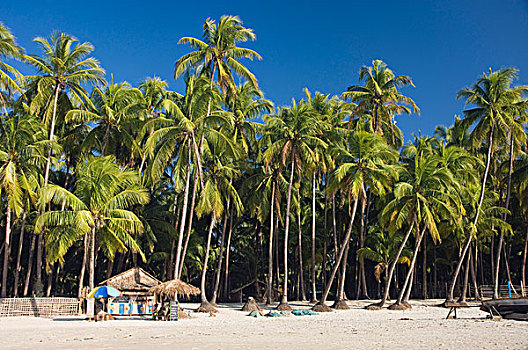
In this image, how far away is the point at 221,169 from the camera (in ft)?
92.1

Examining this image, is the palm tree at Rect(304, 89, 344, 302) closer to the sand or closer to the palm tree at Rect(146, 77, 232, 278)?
the palm tree at Rect(146, 77, 232, 278)

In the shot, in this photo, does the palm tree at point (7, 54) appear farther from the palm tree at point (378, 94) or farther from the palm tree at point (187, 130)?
the palm tree at point (378, 94)

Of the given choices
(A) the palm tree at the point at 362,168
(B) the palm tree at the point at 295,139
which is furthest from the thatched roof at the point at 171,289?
(A) the palm tree at the point at 362,168

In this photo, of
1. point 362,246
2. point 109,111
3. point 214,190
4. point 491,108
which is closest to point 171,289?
point 214,190

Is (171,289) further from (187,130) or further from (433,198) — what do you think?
(433,198)

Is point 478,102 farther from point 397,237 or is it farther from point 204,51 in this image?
point 204,51

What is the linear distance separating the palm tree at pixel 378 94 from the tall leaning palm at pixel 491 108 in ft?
11.0

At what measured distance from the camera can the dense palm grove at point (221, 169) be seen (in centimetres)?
2283

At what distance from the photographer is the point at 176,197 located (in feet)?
105

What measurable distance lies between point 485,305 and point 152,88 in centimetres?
2175

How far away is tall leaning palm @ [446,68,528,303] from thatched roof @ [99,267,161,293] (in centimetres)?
1711

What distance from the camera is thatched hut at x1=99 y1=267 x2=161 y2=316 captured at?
20.4 m

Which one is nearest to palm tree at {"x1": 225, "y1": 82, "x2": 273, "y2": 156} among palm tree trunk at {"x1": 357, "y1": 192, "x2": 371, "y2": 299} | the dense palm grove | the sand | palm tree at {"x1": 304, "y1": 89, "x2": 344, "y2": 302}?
the dense palm grove

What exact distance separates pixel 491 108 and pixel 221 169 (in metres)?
16.0
